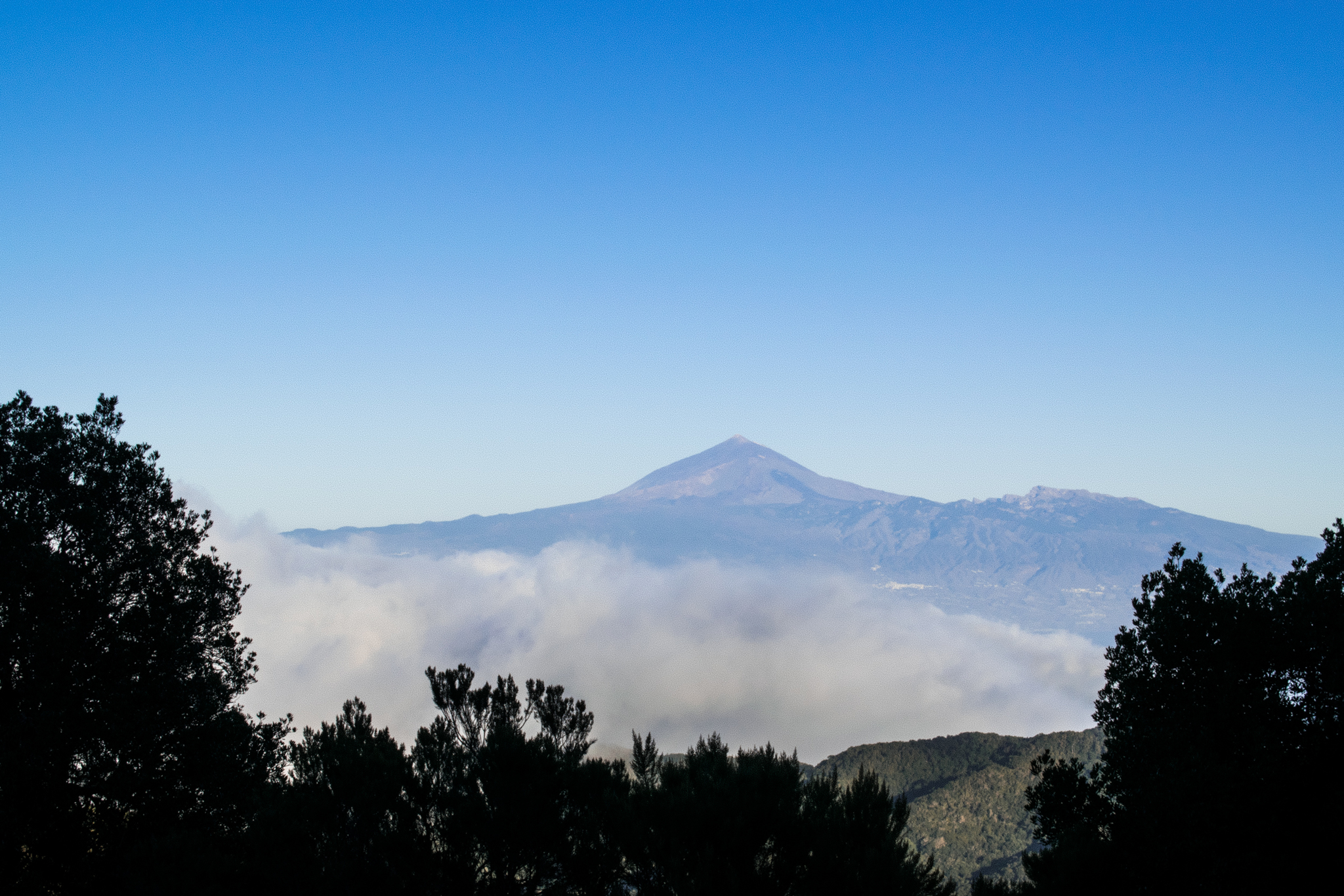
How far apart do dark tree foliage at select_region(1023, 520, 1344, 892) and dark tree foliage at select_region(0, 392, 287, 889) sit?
619 inches

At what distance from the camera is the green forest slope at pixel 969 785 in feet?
310

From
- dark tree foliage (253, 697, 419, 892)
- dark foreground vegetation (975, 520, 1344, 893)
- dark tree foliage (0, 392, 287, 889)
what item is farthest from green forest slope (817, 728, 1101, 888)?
dark tree foliage (253, 697, 419, 892)

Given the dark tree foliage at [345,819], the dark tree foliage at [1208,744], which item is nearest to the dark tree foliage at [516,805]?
the dark tree foliage at [345,819]

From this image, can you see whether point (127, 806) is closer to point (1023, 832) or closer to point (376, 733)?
point (376, 733)

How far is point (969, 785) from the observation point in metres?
108

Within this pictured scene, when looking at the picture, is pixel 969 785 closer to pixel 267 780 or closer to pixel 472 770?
pixel 267 780

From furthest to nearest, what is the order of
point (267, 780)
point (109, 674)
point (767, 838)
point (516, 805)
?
point (267, 780), point (109, 674), point (516, 805), point (767, 838)

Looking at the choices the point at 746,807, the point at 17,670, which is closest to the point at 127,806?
the point at 17,670

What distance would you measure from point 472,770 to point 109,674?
25.7 feet

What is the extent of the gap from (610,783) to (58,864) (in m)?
9.94

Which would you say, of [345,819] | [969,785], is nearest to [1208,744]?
[345,819]

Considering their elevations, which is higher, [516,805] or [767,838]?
[516,805]

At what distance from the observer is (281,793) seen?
1449 cm

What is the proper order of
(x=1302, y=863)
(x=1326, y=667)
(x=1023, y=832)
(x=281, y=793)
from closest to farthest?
1. (x=1302, y=863)
2. (x=281, y=793)
3. (x=1326, y=667)
4. (x=1023, y=832)
